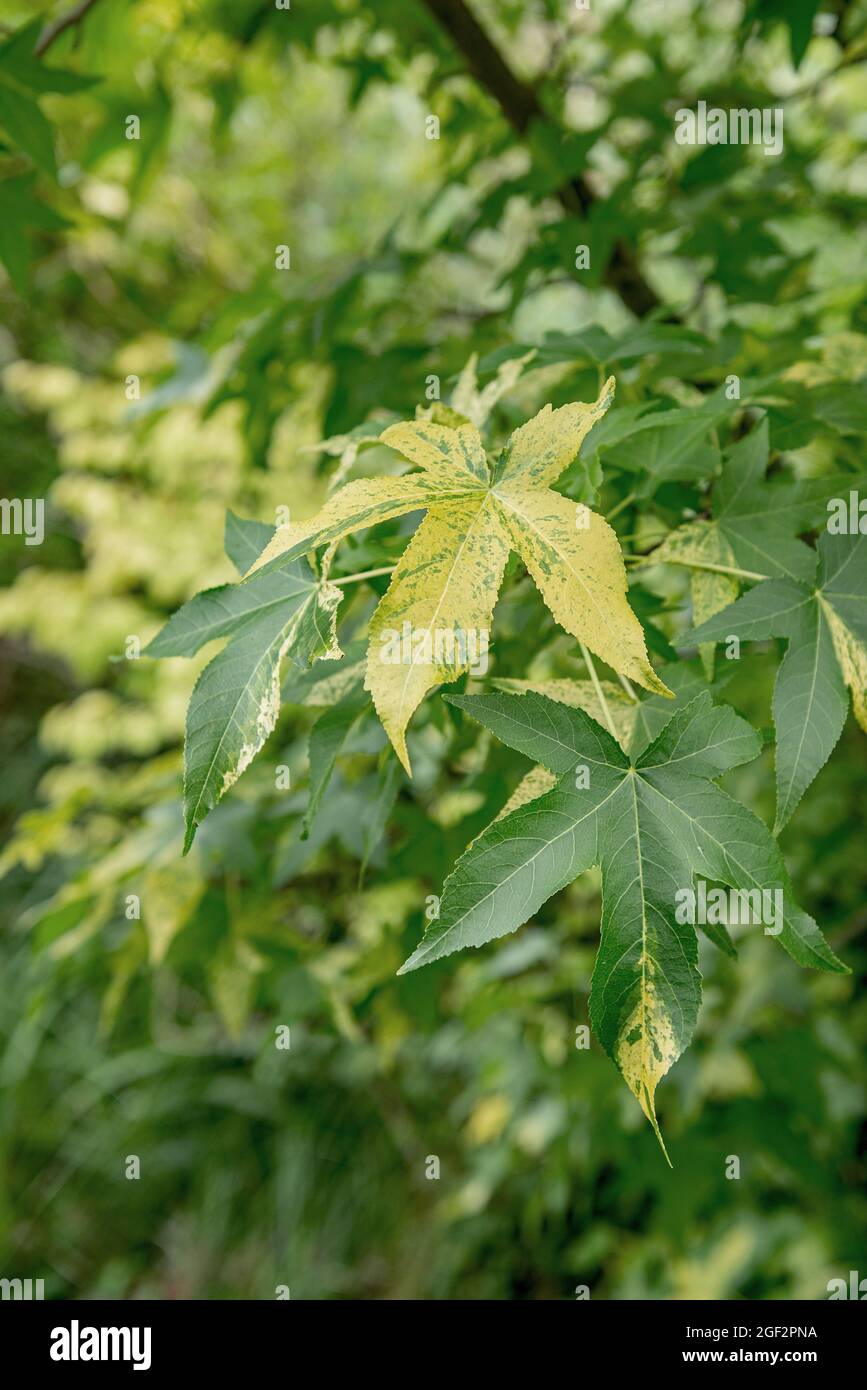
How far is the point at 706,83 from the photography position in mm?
1274

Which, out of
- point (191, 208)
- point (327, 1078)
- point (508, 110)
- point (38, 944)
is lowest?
point (327, 1078)

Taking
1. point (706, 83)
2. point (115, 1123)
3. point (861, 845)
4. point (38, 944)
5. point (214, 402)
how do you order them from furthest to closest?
point (115, 1123) → point (861, 845) → point (706, 83) → point (214, 402) → point (38, 944)

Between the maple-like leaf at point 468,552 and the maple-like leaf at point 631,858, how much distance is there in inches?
2.5

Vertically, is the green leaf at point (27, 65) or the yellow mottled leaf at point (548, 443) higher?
the green leaf at point (27, 65)

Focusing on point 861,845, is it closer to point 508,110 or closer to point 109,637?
point 508,110

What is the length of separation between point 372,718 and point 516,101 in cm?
86

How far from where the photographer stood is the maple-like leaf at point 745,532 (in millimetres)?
591

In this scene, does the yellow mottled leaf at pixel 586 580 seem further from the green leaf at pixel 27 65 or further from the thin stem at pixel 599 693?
the green leaf at pixel 27 65

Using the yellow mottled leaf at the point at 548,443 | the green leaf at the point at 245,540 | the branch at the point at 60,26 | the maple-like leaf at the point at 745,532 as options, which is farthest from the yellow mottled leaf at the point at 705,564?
the branch at the point at 60,26

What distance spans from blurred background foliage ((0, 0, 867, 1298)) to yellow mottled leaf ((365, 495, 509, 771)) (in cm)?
12

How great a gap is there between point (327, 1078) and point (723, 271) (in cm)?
215

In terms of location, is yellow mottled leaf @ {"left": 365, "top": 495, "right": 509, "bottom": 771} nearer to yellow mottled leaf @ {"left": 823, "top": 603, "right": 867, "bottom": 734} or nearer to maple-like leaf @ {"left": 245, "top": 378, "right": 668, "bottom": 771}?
maple-like leaf @ {"left": 245, "top": 378, "right": 668, "bottom": 771}

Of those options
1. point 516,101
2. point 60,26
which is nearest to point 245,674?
point 60,26

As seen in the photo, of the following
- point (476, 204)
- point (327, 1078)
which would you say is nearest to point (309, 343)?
point (476, 204)
